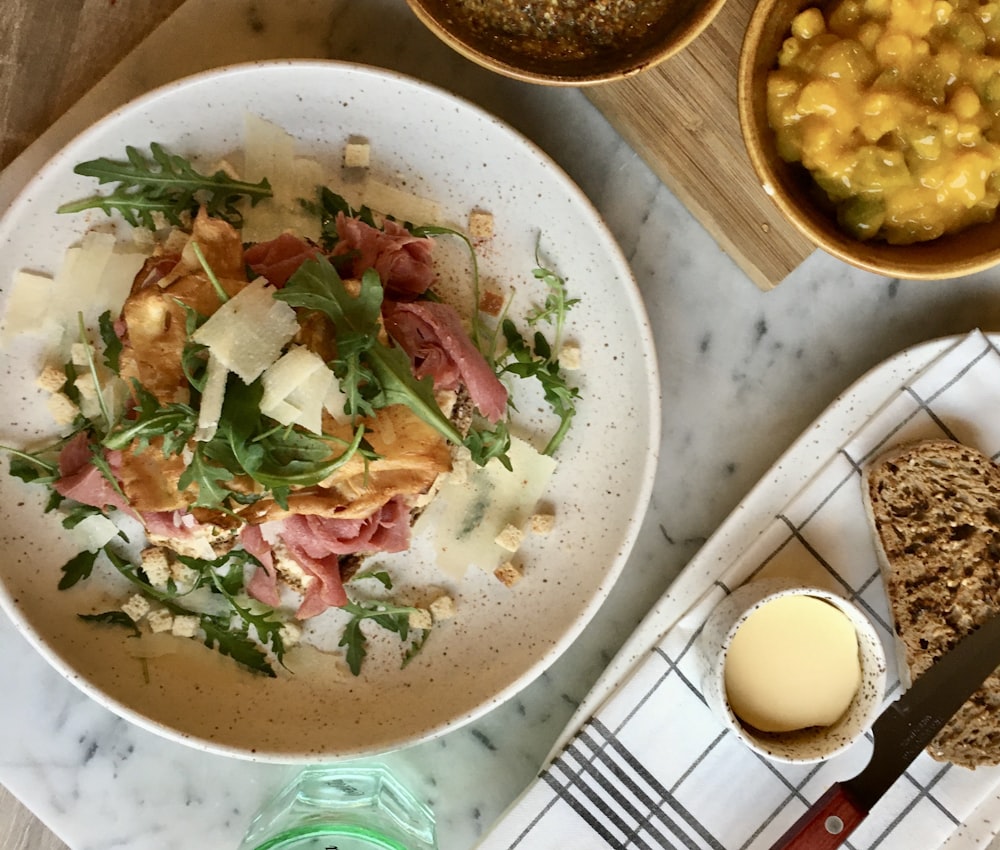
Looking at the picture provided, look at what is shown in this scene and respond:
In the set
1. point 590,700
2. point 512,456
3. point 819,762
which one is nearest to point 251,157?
point 512,456

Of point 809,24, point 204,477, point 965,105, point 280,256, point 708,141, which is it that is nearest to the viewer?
point 965,105

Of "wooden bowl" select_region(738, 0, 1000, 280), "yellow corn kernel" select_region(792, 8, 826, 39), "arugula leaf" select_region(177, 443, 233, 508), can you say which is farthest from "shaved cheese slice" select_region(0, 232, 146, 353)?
"yellow corn kernel" select_region(792, 8, 826, 39)

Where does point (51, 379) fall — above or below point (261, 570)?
above

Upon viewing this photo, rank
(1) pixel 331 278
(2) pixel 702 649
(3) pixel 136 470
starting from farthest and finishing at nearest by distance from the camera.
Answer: (2) pixel 702 649 → (3) pixel 136 470 → (1) pixel 331 278

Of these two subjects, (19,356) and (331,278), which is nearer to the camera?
(331,278)

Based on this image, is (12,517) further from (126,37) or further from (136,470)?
(126,37)

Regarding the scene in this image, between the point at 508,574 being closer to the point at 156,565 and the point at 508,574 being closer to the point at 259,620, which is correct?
the point at 259,620

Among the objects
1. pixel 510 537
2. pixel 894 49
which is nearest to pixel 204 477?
pixel 510 537
